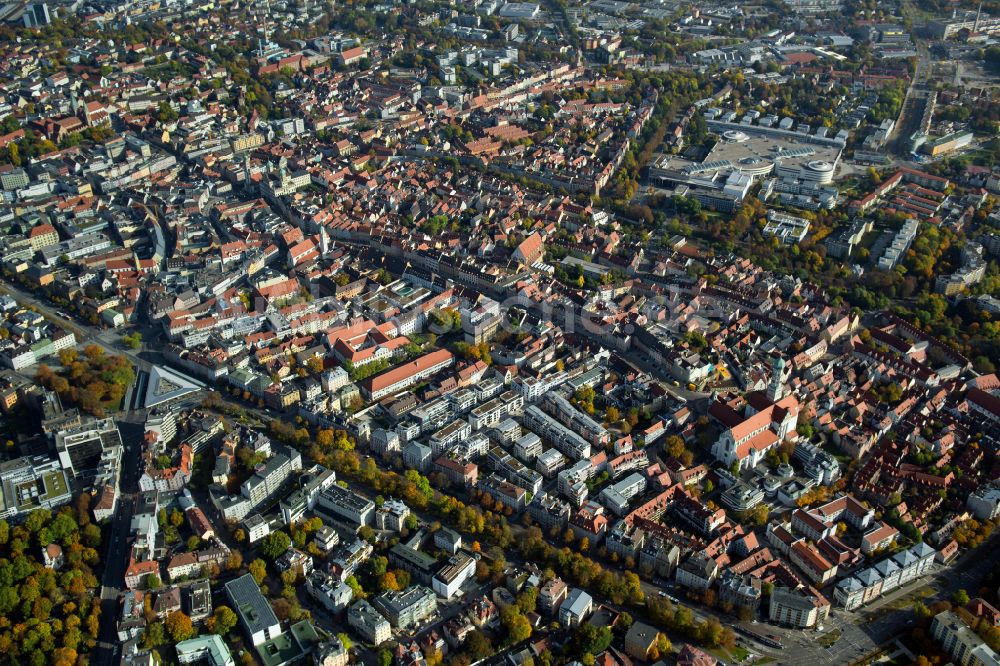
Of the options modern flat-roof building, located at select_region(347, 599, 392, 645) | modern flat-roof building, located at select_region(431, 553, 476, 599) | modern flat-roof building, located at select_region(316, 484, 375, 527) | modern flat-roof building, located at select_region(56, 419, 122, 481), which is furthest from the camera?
modern flat-roof building, located at select_region(56, 419, 122, 481)

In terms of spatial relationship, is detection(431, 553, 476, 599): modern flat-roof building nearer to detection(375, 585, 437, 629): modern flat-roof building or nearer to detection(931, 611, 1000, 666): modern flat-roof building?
detection(375, 585, 437, 629): modern flat-roof building

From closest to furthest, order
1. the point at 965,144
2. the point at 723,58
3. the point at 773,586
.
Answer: the point at 773,586 < the point at 965,144 < the point at 723,58

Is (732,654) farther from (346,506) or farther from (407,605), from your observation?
(346,506)

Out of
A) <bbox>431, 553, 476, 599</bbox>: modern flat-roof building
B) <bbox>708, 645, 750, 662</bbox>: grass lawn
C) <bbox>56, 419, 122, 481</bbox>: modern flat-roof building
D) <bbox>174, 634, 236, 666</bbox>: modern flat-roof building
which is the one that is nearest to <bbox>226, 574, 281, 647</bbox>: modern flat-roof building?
<bbox>174, 634, 236, 666</bbox>: modern flat-roof building

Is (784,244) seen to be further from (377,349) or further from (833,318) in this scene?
(377,349)

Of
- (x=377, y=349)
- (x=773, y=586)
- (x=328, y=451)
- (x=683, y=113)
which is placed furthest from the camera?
(x=683, y=113)

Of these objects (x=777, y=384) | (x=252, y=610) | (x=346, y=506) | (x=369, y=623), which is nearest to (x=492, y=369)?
(x=346, y=506)

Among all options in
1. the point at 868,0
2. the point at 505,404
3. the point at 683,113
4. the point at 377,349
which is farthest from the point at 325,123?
the point at 868,0

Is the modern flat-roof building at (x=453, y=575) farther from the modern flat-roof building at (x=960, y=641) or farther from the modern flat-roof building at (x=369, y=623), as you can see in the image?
the modern flat-roof building at (x=960, y=641)
